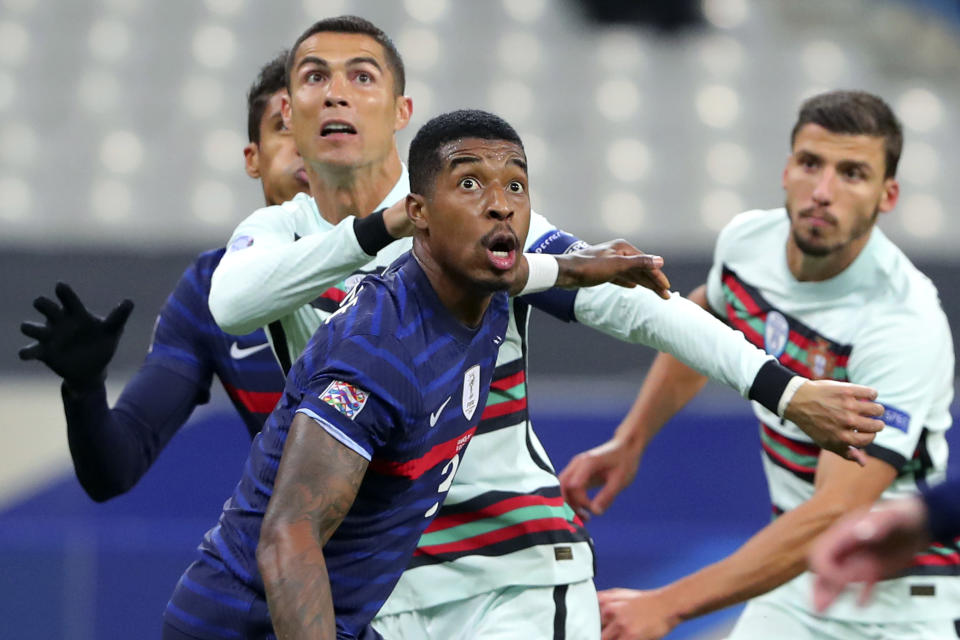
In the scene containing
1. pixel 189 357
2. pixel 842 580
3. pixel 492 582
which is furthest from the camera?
pixel 189 357

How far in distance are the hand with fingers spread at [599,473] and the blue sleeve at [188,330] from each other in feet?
3.59

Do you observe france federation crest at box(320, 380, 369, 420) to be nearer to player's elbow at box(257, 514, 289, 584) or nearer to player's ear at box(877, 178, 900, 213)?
player's elbow at box(257, 514, 289, 584)

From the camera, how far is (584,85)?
9.05m

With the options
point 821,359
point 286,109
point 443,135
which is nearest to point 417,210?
point 443,135

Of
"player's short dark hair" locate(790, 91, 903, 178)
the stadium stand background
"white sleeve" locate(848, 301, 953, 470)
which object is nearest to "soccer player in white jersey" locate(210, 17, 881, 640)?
"white sleeve" locate(848, 301, 953, 470)

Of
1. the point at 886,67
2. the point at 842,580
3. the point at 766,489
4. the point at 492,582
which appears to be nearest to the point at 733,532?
the point at 766,489

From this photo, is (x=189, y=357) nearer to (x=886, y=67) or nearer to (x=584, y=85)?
(x=584, y=85)

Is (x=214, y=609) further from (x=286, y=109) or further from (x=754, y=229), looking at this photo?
(x=754, y=229)

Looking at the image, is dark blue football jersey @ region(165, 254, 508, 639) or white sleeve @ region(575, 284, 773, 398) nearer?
dark blue football jersey @ region(165, 254, 508, 639)

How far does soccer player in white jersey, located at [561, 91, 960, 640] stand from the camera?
12.2 ft

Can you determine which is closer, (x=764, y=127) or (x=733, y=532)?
(x=733, y=532)

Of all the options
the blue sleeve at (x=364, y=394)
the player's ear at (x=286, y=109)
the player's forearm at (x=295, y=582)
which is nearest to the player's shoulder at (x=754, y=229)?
the player's ear at (x=286, y=109)

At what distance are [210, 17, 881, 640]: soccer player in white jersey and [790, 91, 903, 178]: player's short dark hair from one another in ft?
3.73

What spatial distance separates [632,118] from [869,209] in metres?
5.12
